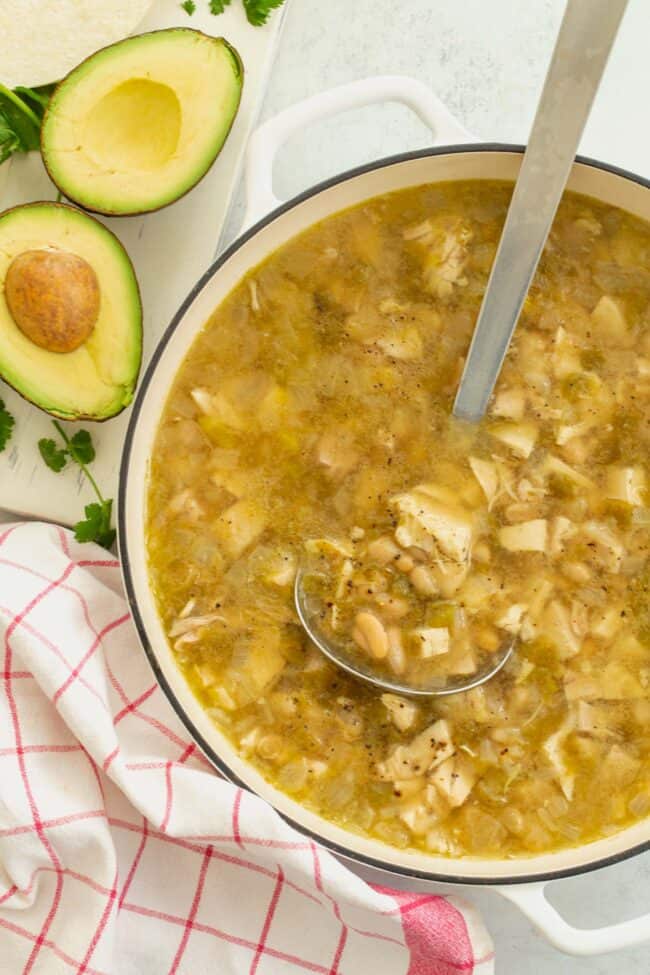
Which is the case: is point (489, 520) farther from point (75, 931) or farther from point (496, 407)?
point (75, 931)

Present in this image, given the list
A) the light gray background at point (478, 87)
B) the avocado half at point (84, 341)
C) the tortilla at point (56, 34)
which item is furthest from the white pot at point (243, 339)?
the tortilla at point (56, 34)

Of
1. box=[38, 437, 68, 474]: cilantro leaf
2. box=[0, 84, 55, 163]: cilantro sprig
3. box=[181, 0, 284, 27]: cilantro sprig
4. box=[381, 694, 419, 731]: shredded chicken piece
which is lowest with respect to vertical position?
box=[381, 694, 419, 731]: shredded chicken piece

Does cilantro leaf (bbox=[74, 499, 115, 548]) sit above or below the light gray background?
below

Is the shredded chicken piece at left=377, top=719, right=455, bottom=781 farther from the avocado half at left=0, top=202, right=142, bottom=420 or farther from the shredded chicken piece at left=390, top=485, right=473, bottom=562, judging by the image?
the avocado half at left=0, top=202, right=142, bottom=420

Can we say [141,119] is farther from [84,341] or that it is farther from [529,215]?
[529,215]

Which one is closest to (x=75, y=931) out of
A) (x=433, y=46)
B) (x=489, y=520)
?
(x=489, y=520)

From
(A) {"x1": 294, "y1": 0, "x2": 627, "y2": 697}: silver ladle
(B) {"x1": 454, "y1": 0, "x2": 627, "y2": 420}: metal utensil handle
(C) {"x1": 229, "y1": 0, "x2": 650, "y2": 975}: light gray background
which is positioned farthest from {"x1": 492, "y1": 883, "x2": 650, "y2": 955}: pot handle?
(B) {"x1": 454, "y1": 0, "x2": 627, "y2": 420}: metal utensil handle

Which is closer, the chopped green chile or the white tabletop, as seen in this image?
the chopped green chile
